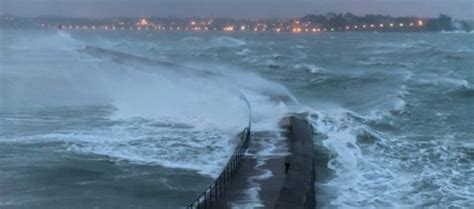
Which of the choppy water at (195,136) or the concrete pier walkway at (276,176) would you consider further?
the choppy water at (195,136)

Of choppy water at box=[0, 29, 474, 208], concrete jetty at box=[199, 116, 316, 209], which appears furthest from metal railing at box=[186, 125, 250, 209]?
choppy water at box=[0, 29, 474, 208]

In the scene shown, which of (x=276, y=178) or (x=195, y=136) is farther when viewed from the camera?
(x=195, y=136)

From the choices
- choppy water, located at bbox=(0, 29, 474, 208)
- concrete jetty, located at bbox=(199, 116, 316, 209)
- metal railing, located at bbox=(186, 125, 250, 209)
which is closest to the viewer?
metal railing, located at bbox=(186, 125, 250, 209)

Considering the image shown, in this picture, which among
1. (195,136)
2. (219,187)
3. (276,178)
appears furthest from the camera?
(195,136)

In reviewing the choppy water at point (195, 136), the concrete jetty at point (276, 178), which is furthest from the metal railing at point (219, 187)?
the choppy water at point (195, 136)

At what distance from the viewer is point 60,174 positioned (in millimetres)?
13539

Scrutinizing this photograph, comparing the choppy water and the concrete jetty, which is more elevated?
the concrete jetty

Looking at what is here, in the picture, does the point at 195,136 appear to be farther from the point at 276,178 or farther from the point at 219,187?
the point at 219,187

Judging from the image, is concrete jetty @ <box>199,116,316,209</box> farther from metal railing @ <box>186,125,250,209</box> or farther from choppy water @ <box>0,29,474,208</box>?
choppy water @ <box>0,29,474,208</box>

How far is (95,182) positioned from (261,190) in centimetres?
361

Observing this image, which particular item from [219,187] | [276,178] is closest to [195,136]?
[276,178]

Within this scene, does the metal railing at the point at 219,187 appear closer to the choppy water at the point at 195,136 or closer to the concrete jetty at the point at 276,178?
the concrete jetty at the point at 276,178

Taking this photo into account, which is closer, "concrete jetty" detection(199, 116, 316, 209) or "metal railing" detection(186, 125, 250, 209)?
"metal railing" detection(186, 125, 250, 209)

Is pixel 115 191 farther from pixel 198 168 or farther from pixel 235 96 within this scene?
pixel 235 96
